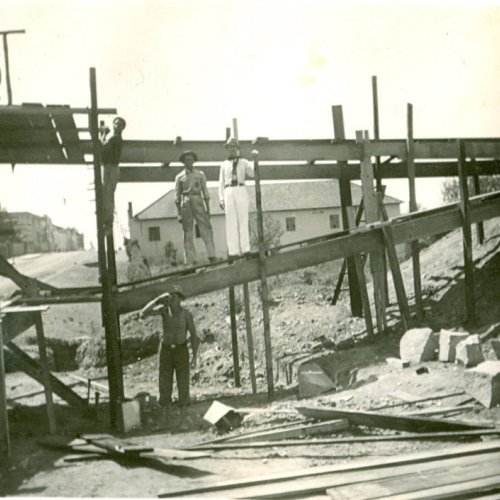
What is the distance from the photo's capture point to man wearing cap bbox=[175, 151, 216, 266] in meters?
10.1

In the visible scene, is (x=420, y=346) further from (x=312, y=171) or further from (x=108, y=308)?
(x=108, y=308)

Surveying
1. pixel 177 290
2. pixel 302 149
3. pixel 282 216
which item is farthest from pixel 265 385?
pixel 282 216

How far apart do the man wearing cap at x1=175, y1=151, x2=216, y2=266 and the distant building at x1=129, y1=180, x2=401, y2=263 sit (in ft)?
94.3

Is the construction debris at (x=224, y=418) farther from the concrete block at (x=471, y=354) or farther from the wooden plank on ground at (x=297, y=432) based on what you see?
the concrete block at (x=471, y=354)

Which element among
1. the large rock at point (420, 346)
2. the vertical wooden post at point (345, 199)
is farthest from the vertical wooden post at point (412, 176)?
the large rock at point (420, 346)

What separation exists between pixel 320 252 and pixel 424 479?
19.1 ft

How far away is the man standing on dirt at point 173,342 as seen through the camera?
950cm

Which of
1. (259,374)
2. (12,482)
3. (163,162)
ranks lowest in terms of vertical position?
(259,374)

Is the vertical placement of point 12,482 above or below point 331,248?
below

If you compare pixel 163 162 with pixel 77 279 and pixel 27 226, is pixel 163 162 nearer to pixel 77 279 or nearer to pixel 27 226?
pixel 77 279

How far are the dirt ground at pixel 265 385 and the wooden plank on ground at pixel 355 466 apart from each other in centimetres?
38

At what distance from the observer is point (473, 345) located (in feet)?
27.7

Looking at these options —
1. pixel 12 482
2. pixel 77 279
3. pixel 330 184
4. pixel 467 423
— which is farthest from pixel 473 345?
pixel 330 184

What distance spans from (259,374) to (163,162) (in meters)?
5.18
